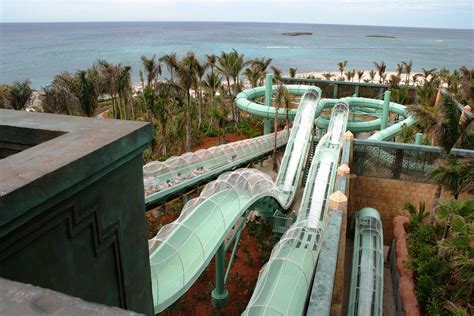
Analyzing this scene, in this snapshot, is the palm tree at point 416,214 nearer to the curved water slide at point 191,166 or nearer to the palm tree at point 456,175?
the palm tree at point 456,175

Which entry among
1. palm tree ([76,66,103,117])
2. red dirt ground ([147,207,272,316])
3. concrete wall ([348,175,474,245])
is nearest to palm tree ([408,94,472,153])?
concrete wall ([348,175,474,245])

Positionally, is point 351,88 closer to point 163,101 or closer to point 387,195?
point 163,101

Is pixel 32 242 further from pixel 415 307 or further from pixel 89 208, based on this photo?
pixel 415 307

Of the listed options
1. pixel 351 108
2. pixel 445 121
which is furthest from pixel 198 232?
pixel 351 108

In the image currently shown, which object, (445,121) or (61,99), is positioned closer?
(445,121)

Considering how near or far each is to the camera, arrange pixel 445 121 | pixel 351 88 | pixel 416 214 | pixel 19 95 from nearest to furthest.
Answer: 1. pixel 445 121
2. pixel 416 214
3. pixel 19 95
4. pixel 351 88

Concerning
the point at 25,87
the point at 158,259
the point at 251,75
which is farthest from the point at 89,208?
the point at 251,75
